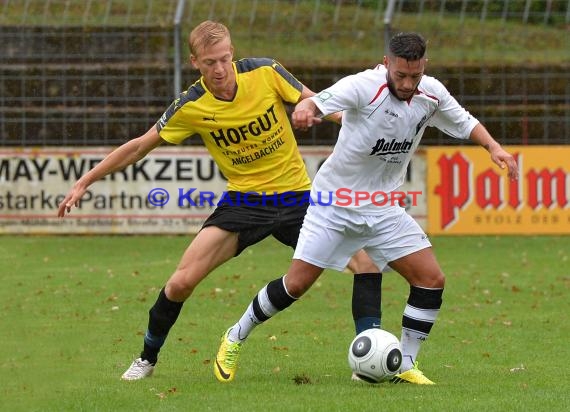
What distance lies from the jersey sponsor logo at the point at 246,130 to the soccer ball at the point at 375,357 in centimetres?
153

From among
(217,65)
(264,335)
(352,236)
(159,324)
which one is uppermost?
(217,65)

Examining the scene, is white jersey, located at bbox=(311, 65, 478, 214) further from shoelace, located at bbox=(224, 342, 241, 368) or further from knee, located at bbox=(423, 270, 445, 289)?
shoelace, located at bbox=(224, 342, 241, 368)

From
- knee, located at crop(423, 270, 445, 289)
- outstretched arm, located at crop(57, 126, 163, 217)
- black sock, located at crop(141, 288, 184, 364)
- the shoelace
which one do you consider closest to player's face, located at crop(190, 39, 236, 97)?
outstretched arm, located at crop(57, 126, 163, 217)

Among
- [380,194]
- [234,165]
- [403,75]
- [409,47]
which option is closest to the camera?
[409,47]

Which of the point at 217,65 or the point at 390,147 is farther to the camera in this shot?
the point at 217,65

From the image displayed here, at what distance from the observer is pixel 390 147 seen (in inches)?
292

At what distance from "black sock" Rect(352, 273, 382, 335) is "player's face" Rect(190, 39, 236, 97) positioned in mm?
1474

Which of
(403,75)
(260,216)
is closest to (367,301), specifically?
(260,216)

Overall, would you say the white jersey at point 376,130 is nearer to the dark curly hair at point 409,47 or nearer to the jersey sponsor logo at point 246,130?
the dark curly hair at point 409,47

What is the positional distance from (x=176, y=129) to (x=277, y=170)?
70 cm

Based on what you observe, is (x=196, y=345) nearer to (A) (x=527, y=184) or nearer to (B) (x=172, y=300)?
(B) (x=172, y=300)

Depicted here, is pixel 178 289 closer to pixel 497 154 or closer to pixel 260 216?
pixel 260 216

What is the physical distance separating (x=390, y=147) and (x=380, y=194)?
327 millimetres

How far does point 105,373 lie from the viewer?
813 centimetres
